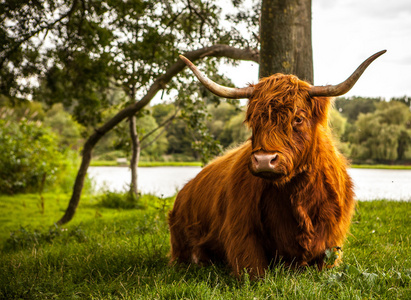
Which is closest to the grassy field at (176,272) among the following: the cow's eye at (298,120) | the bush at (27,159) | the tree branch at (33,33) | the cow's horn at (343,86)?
the cow's eye at (298,120)

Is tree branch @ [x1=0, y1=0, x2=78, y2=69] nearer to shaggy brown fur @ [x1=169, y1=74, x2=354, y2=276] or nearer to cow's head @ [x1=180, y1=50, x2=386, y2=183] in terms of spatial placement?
cow's head @ [x1=180, y1=50, x2=386, y2=183]

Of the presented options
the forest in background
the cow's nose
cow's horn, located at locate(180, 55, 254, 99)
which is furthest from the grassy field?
the forest in background

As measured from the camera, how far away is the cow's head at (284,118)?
2.44 meters

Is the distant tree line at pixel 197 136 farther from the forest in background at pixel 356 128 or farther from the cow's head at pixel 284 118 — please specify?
the cow's head at pixel 284 118

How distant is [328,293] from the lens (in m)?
2.20

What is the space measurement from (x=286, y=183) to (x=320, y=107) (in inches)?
24.7

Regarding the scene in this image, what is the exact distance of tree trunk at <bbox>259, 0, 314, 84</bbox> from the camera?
441cm

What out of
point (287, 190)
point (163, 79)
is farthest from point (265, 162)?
point (163, 79)

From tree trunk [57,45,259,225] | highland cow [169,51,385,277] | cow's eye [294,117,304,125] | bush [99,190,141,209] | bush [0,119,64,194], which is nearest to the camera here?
highland cow [169,51,385,277]

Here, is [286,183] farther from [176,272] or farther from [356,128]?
[356,128]

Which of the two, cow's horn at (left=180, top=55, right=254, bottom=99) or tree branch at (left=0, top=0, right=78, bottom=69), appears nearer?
cow's horn at (left=180, top=55, right=254, bottom=99)

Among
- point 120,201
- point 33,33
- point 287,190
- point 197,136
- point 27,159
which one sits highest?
point 33,33

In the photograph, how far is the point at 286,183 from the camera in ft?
9.21

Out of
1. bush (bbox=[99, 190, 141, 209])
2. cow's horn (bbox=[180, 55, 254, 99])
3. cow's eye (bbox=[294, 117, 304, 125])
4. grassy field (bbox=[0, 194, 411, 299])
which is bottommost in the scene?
bush (bbox=[99, 190, 141, 209])
